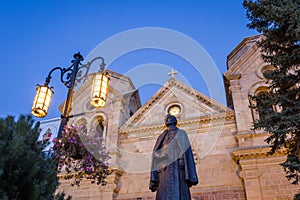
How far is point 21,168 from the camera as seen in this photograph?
13.7 feet

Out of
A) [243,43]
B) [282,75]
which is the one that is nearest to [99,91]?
[282,75]

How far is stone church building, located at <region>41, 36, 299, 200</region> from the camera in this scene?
1225 centimetres

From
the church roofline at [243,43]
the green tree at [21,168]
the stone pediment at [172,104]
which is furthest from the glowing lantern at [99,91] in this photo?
the church roofline at [243,43]

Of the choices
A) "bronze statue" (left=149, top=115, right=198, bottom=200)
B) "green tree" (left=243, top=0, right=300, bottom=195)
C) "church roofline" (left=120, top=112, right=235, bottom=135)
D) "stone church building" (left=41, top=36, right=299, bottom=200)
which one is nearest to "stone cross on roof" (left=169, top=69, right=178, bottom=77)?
"stone church building" (left=41, top=36, right=299, bottom=200)

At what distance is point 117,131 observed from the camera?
1644 cm

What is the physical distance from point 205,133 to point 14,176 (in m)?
11.9

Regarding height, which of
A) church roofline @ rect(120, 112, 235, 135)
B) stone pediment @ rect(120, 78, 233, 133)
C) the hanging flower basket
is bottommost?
the hanging flower basket

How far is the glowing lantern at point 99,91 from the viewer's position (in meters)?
6.68

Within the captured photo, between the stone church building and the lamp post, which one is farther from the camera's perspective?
the stone church building

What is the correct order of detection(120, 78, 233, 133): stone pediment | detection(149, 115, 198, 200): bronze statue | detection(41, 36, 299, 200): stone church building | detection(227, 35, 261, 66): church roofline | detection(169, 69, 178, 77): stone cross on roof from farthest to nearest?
detection(227, 35, 261, 66): church roofline
detection(169, 69, 178, 77): stone cross on roof
detection(120, 78, 233, 133): stone pediment
detection(41, 36, 299, 200): stone church building
detection(149, 115, 198, 200): bronze statue

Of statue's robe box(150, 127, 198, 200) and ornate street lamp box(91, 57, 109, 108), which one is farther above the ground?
ornate street lamp box(91, 57, 109, 108)

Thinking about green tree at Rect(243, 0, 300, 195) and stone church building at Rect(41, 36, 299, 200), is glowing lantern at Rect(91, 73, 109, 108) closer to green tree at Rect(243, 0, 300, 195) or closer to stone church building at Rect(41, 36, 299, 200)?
green tree at Rect(243, 0, 300, 195)

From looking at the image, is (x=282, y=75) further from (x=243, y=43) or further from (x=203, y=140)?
(x=243, y=43)

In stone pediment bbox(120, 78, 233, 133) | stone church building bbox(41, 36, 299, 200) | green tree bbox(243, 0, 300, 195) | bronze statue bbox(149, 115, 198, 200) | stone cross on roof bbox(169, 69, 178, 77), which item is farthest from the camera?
stone cross on roof bbox(169, 69, 178, 77)
